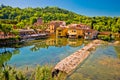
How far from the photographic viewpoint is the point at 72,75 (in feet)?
60.8

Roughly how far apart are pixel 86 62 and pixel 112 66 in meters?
2.95

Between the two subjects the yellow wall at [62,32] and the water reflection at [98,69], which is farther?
the yellow wall at [62,32]

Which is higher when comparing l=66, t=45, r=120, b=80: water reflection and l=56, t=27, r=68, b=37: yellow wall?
l=56, t=27, r=68, b=37: yellow wall

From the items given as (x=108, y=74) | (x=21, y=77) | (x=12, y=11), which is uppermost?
(x=12, y=11)

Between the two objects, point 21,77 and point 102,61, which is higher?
point 21,77

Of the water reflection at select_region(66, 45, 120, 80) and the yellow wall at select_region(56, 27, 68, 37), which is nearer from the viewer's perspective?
the water reflection at select_region(66, 45, 120, 80)

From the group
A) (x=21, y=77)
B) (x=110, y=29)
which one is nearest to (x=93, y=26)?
(x=110, y=29)

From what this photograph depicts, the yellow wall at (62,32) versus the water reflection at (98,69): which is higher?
the yellow wall at (62,32)

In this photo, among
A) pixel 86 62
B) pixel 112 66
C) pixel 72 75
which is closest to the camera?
pixel 72 75

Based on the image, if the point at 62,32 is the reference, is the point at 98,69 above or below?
below

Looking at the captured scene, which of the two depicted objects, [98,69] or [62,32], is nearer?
[98,69]

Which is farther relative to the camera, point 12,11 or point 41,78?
point 12,11

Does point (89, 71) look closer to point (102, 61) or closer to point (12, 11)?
point (102, 61)

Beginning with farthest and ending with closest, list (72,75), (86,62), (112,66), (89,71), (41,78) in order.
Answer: (86,62) < (112,66) < (89,71) < (72,75) < (41,78)
